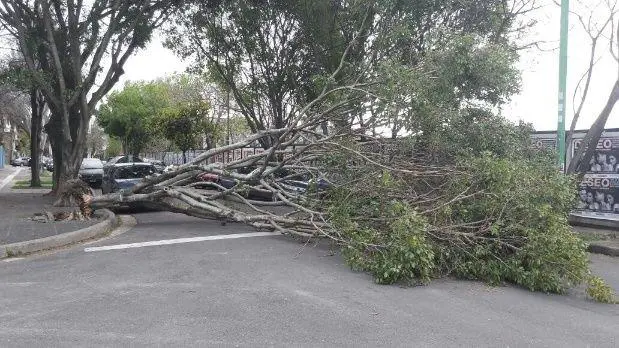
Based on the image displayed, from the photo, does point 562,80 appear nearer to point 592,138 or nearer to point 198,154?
point 592,138

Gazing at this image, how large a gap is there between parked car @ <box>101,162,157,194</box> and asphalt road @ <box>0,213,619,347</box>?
32.3ft

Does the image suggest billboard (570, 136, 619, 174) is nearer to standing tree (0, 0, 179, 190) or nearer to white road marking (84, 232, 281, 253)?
white road marking (84, 232, 281, 253)

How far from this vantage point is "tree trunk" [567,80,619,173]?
12.5 meters

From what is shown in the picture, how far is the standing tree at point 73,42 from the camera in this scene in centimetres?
1545

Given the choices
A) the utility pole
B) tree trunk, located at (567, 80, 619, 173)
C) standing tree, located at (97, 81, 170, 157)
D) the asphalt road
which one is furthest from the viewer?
standing tree, located at (97, 81, 170, 157)

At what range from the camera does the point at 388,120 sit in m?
10.1

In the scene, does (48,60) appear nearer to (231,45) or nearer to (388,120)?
(231,45)

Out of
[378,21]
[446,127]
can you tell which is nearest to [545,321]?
[446,127]

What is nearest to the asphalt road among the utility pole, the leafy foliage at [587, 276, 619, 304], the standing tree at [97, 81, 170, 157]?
the leafy foliage at [587, 276, 619, 304]

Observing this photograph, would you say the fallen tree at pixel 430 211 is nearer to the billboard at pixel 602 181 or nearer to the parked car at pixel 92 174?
the billboard at pixel 602 181

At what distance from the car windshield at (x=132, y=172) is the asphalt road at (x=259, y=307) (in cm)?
1051

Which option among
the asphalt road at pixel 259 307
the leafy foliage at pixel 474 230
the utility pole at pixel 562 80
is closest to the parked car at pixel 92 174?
the asphalt road at pixel 259 307

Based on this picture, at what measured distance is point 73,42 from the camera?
51.2ft

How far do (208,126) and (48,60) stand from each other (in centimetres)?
1636
